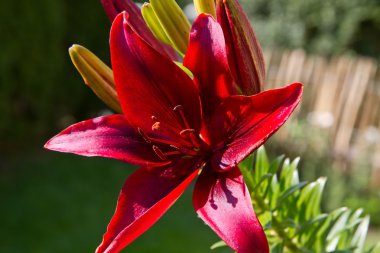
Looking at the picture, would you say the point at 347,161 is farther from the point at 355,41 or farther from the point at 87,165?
the point at 355,41

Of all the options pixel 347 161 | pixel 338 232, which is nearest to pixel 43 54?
pixel 347 161

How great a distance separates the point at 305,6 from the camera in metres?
11.4

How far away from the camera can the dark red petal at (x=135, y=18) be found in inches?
30.6

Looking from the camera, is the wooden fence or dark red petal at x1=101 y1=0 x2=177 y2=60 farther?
the wooden fence

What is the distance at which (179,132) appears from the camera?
0.78 metres

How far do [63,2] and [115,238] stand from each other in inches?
319

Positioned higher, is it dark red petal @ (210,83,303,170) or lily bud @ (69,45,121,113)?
lily bud @ (69,45,121,113)

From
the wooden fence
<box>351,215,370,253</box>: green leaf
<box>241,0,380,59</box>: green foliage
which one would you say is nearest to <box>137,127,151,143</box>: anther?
<box>351,215,370,253</box>: green leaf

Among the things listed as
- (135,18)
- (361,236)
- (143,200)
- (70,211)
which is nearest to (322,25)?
(70,211)

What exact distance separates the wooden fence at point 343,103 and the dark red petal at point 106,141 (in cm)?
559

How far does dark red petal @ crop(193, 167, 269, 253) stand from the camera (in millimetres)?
594

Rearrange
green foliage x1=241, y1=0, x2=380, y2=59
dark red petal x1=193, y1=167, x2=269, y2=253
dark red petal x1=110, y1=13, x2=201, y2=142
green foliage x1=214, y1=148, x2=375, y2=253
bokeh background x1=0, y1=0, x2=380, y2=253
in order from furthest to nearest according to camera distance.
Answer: green foliage x1=241, y1=0, x2=380, y2=59, bokeh background x1=0, y1=0, x2=380, y2=253, green foliage x1=214, y1=148, x2=375, y2=253, dark red petal x1=110, y1=13, x2=201, y2=142, dark red petal x1=193, y1=167, x2=269, y2=253

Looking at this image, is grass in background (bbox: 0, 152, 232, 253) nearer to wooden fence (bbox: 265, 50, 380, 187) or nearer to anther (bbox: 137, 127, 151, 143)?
wooden fence (bbox: 265, 50, 380, 187)

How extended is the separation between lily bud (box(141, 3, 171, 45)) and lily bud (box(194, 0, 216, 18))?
6cm
